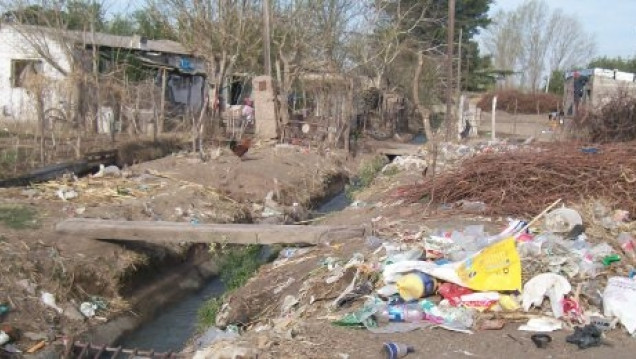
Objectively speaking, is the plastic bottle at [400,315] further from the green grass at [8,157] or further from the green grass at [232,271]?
the green grass at [8,157]

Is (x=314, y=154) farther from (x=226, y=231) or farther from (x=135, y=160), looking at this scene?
(x=226, y=231)

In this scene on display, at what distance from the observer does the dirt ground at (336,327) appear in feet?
14.4

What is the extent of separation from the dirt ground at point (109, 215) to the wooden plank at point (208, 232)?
0.21m

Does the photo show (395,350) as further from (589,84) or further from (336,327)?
(589,84)

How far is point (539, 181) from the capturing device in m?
8.48

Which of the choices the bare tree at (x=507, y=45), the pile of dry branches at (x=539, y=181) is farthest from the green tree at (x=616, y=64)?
the pile of dry branches at (x=539, y=181)

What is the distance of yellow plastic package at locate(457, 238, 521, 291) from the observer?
5148 mm

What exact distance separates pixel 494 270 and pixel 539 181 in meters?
3.62

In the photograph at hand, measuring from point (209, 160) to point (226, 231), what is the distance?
6566 mm

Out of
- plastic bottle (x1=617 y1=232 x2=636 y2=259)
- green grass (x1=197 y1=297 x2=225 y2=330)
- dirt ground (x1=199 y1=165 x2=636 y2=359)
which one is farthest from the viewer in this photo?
green grass (x1=197 y1=297 x2=225 y2=330)

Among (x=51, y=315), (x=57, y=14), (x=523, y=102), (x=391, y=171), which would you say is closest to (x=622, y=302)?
(x=51, y=315)

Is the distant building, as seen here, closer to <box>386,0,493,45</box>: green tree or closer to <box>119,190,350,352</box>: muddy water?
<box>386,0,493,45</box>: green tree

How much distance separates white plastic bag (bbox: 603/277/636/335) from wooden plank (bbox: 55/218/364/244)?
3.08 m

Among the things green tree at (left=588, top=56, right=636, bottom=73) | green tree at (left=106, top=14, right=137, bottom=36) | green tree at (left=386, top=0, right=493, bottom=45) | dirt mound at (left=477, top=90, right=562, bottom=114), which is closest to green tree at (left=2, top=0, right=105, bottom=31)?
green tree at (left=106, top=14, right=137, bottom=36)
